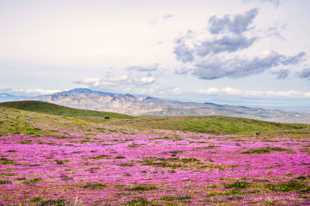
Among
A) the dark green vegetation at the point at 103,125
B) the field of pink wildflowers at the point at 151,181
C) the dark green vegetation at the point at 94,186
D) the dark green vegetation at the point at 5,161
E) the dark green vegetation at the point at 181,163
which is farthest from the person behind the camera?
the dark green vegetation at the point at 103,125

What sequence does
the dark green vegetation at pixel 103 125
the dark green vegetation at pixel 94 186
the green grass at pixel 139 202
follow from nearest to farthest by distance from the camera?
the green grass at pixel 139 202, the dark green vegetation at pixel 94 186, the dark green vegetation at pixel 103 125

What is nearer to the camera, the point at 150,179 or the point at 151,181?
the point at 151,181

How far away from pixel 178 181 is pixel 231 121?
402 ft

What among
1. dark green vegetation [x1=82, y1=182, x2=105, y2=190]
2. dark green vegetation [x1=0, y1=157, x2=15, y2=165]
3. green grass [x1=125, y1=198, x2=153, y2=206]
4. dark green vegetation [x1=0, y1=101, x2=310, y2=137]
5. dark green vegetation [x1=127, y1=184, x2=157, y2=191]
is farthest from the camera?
dark green vegetation [x1=0, y1=101, x2=310, y2=137]

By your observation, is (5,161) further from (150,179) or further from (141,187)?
(141,187)

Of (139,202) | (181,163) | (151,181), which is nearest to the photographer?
(139,202)

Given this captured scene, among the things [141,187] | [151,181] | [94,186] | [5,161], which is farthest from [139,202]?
[5,161]

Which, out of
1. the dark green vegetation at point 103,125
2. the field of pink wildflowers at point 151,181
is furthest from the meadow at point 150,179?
the dark green vegetation at point 103,125

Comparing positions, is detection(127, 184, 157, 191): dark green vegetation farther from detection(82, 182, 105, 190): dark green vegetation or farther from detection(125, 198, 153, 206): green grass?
detection(125, 198, 153, 206): green grass

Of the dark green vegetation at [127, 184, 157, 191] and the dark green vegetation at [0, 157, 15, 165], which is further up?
the dark green vegetation at [127, 184, 157, 191]

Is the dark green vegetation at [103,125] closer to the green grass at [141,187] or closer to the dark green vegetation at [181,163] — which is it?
the dark green vegetation at [181,163]

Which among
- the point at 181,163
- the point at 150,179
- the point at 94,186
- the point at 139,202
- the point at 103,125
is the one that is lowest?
the point at 103,125

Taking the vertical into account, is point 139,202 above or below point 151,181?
above

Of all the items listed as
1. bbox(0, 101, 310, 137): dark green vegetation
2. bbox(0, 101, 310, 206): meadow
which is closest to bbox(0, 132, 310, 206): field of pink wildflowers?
bbox(0, 101, 310, 206): meadow
